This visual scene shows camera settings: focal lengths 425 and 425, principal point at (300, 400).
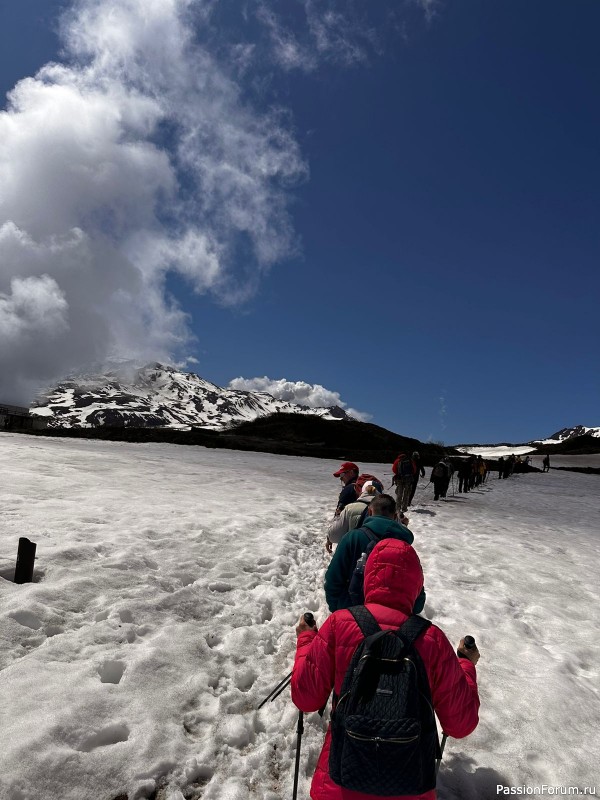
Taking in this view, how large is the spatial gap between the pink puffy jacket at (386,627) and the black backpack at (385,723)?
0.17m

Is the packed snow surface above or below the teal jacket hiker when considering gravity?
below

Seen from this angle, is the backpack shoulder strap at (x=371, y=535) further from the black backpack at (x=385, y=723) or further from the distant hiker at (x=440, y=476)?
the distant hiker at (x=440, y=476)

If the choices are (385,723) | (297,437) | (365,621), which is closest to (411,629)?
(365,621)

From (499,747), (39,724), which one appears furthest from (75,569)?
(499,747)

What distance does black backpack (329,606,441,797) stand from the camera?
230 centimetres

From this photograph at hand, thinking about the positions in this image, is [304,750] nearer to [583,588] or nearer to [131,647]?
[131,647]

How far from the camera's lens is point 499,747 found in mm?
4512

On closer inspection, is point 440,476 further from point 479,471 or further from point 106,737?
point 106,737

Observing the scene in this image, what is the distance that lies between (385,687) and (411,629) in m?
0.35

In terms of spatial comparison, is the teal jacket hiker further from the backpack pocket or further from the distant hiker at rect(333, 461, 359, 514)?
the distant hiker at rect(333, 461, 359, 514)

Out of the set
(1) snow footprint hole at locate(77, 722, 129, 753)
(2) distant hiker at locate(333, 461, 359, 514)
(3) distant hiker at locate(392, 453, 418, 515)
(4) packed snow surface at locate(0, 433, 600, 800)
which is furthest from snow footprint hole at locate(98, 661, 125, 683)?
(3) distant hiker at locate(392, 453, 418, 515)

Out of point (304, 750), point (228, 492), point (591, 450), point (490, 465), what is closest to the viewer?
point (304, 750)

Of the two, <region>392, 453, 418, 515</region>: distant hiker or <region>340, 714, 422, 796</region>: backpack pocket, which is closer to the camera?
<region>340, 714, 422, 796</region>: backpack pocket

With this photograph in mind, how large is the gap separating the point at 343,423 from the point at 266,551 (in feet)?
171
